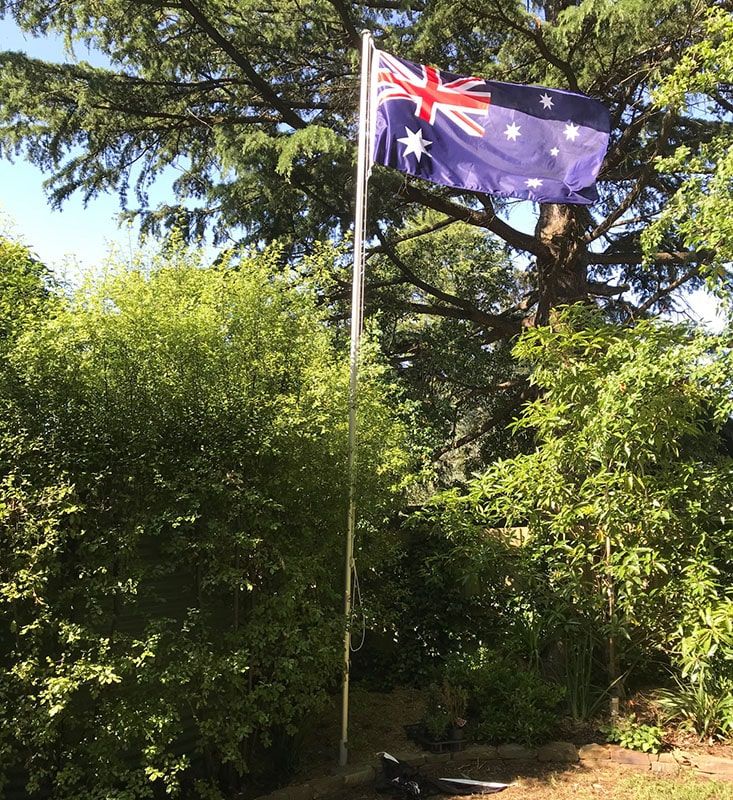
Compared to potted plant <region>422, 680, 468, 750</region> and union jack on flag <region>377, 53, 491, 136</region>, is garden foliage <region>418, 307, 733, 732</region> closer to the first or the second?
potted plant <region>422, 680, 468, 750</region>

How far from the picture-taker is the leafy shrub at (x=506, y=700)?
211 inches

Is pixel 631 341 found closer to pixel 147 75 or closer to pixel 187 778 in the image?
pixel 187 778

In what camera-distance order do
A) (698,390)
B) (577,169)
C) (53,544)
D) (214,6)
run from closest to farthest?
(53,544), (698,390), (577,169), (214,6)

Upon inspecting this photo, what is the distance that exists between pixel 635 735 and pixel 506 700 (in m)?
0.97

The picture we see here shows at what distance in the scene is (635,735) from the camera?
17.3 feet

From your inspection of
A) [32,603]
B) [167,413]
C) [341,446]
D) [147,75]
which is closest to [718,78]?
[341,446]

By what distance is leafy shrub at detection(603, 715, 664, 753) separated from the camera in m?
5.18

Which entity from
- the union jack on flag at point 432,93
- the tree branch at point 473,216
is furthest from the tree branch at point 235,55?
the union jack on flag at point 432,93

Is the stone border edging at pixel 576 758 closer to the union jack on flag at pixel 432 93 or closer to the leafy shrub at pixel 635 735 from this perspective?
the leafy shrub at pixel 635 735

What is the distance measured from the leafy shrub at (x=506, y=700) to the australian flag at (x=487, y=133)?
4.08 meters

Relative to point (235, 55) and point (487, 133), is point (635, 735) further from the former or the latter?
point (235, 55)

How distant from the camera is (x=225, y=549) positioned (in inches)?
165

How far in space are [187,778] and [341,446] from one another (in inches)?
92.1

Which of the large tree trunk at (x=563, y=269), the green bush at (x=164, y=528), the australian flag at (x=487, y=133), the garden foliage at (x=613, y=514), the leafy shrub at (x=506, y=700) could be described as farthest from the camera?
the large tree trunk at (x=563, y=269)
